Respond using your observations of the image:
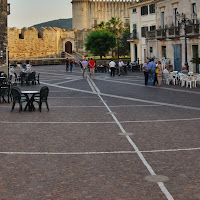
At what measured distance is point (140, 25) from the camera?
57531 mm

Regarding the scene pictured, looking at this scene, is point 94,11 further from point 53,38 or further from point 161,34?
point 161,34

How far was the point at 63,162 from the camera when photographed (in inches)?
365

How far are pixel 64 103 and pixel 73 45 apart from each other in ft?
252

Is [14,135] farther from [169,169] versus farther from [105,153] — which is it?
[169,169]

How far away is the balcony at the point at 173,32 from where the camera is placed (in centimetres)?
3875

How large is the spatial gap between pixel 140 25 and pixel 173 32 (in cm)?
1843

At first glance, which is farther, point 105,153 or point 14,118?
point 14,118

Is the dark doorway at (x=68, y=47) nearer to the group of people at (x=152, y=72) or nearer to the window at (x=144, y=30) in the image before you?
the window at (x=144, y=30)

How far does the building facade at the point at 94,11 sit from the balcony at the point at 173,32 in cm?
7391

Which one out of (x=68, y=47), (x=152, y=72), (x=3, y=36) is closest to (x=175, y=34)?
(x=152, y=72)

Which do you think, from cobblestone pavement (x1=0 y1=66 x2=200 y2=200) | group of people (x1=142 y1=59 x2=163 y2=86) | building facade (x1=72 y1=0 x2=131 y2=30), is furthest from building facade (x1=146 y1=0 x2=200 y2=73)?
building facade (x1=72 y1=0 x2=131 y2=30)

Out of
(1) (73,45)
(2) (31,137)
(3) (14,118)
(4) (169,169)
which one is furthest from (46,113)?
(1) (73,45)

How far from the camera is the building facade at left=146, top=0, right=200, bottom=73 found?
3650 cm

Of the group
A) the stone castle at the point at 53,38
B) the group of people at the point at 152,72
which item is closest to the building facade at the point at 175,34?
the group of people at the point at 152,72
